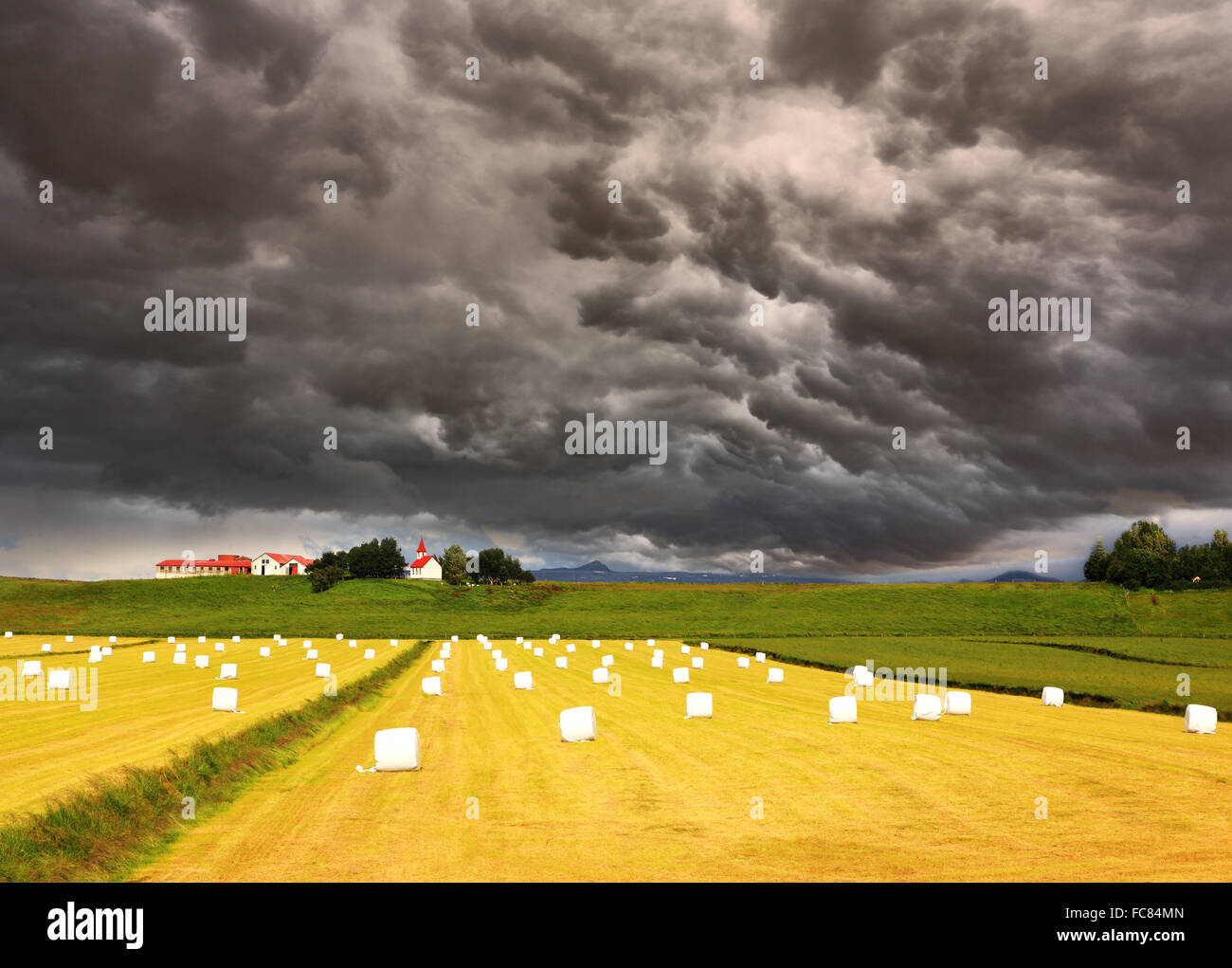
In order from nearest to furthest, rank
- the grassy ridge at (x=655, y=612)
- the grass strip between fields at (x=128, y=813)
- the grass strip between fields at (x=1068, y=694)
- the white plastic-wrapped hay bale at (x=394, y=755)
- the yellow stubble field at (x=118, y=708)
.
A: the grass strip between fields at (x=128, y=813)
the yellow stubble field at (x=118, y=708)
the white plastic-wrapped hay bale at (x=394, y=755)
the grass strip between fields at (x=1068, y=694)
the grassy ridge at (x=655, y=612)

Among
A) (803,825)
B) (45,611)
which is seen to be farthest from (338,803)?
(45,611)

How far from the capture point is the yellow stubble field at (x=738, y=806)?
17.6 metres

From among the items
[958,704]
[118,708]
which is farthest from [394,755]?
[958,704]

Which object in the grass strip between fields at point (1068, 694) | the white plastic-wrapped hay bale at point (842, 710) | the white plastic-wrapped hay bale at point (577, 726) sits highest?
the white plastic-wrapped hay bale at point (577, 726)

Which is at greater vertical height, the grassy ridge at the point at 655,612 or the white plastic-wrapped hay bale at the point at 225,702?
the white plastic-wrapped hay bale at the point at 225,702

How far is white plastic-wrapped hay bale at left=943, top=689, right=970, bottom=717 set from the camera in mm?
43469

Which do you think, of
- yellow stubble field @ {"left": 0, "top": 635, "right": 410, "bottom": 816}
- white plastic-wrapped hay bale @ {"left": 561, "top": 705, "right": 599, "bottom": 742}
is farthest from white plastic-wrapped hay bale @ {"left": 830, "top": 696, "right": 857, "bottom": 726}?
yellow stubble field @ {"left": 0, "top": 635, "right": 410, "bottom": 816}

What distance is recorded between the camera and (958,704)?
43.5 metres

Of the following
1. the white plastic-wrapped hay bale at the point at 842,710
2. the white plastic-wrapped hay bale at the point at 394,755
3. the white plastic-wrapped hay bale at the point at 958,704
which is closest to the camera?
the white plastic-wrapped hay bale at the point at 394,755

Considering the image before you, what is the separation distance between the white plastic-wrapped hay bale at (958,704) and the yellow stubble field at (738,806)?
1.29 metres

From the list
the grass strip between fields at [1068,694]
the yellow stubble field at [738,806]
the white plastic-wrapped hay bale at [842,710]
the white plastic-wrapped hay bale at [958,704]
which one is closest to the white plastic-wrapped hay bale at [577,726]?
the yellow stubble field at [738,806]

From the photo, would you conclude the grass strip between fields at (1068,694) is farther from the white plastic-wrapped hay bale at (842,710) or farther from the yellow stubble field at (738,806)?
the white plastic-wrapped hay bale at (842,710)
